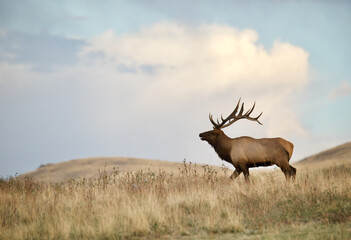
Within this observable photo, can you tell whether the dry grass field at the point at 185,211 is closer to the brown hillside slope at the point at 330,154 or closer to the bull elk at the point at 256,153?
the bull elk at the point at 256,153

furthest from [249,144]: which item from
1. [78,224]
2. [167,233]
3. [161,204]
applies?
[78,224]

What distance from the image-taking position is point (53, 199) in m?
12.4

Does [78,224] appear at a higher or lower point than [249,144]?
lower

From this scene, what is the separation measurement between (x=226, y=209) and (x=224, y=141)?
5.06m

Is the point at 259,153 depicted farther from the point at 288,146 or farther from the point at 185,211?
the point at 185,211

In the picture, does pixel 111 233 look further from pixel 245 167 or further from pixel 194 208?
pixel 245 167

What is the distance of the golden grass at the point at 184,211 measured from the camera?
30.3 ft

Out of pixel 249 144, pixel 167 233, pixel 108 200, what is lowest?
pixel 167 233

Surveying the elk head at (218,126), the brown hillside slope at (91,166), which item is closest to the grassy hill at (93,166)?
the brown hillside slope at (91,166)

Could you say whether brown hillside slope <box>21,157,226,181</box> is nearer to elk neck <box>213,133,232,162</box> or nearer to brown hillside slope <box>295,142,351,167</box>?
brown hillside slope <box>295,142,351,167</box>

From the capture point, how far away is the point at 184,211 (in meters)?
10.5

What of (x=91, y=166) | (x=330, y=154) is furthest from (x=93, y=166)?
(x=330, y=154)

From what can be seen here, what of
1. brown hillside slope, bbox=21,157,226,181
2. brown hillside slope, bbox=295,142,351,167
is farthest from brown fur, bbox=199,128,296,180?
brown hillside slope, bbox=21,157,226,181

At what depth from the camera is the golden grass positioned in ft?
30.3
